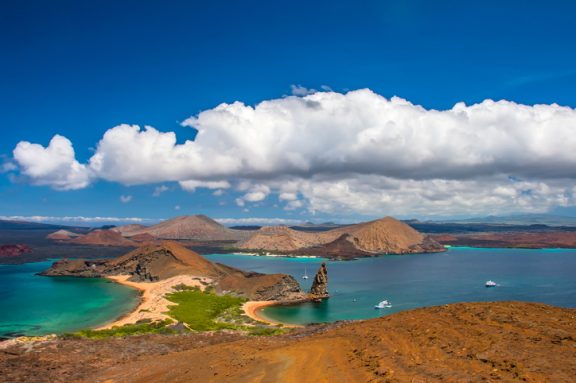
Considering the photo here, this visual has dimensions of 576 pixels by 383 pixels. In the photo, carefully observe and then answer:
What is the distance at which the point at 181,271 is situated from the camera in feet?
414

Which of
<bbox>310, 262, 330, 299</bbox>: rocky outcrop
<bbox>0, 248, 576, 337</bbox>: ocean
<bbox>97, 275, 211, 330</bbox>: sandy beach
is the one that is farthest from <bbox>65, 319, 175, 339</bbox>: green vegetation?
<bbox>310, 262, 330, 299</bbox>: rocky outcrop

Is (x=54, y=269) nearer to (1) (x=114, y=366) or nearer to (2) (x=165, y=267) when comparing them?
(2) (x=165, y=267)

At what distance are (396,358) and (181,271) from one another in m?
115

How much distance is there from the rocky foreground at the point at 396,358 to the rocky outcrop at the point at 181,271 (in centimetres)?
7134

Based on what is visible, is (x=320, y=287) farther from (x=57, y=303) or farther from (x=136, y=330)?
(x=57, y=303)

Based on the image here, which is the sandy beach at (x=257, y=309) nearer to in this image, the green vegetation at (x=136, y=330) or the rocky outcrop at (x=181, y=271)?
the rocky outcrop at (x=181, y=271)

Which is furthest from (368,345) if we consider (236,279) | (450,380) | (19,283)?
(19,283)

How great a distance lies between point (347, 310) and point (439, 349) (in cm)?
7817

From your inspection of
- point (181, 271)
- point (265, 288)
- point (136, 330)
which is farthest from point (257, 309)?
point (181, 271)

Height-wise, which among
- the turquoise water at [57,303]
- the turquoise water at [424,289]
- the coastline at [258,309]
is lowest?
the turquoise water at [424,289]

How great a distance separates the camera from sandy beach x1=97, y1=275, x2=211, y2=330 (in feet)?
244

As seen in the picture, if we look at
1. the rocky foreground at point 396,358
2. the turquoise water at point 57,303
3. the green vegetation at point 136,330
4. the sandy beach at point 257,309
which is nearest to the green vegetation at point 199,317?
the green vegetation at point 136,330

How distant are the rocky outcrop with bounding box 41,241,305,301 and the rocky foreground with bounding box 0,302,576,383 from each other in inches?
2809

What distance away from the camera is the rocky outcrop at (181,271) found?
105 meters
